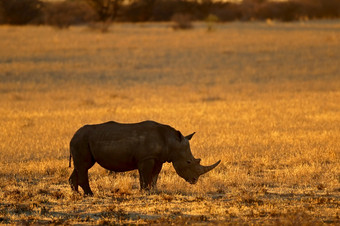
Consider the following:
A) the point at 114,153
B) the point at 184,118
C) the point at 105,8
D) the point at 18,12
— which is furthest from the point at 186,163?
the point at 105,8

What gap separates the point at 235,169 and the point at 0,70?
19.1 m

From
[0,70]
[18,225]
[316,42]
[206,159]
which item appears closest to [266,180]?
[206,159]

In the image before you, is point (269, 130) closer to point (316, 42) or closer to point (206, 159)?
point (206, 159)

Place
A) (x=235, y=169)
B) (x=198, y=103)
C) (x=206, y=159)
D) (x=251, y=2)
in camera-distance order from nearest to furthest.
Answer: (x=235, y=169)
(x=206, y=159)
(x=198, y=103)
(x=251, y=2)

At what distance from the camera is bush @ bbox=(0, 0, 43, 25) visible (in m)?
64.9

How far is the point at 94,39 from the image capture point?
4056 centimetres

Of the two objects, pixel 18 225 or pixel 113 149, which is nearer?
pixel 18 225

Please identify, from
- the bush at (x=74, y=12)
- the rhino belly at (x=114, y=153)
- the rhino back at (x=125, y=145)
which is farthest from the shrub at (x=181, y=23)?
the rhino belly at (x=114, y=153)

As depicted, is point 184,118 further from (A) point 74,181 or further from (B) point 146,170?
(B) point 146,170

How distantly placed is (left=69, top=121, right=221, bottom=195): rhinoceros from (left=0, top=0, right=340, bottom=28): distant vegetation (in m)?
45.0

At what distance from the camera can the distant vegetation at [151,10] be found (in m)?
65.2

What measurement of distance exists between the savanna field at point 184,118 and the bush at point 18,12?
25.0 meters

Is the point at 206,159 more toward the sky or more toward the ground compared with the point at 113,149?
more toward the ground

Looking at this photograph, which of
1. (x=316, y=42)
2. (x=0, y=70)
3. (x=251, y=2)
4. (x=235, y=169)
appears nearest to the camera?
(x=235, y=169)
